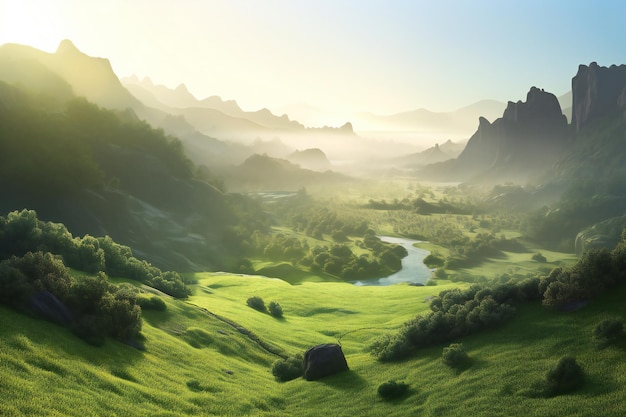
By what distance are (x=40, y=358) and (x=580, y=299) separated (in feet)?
109

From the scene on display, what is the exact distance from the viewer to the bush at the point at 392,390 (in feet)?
99.7

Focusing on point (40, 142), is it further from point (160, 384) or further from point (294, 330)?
point (160, 384)

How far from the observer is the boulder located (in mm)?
37438

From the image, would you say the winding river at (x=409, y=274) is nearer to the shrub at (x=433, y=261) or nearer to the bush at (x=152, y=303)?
the shrub at (x=433, y=261)

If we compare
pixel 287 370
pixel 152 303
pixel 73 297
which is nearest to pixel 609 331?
pixel 287 370

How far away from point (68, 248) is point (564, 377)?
49984mm

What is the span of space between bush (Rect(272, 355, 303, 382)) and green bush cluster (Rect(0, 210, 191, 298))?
25241mm

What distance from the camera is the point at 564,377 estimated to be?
79.8ft

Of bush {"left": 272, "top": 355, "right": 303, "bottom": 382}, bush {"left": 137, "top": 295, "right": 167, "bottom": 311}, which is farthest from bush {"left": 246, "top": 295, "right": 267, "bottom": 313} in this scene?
bush {"left": 272, "top": 355, "right": 303, "bottom": 382}

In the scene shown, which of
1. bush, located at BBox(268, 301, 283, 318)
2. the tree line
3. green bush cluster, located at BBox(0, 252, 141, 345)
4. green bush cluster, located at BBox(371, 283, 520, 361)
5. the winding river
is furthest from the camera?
the winding river

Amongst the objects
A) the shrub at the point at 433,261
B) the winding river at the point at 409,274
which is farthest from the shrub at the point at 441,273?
the shrub at the point at 433,261

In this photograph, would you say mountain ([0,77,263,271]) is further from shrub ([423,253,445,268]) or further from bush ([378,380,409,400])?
bush ([378,380,409,400])

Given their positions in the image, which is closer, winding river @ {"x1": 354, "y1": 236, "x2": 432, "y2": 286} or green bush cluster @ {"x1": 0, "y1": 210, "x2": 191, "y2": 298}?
green bush cluster @ {"x1": 0, "y1": 210, "x2": 191, "y2": 298}

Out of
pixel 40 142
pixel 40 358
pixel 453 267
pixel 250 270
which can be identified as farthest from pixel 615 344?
pixel 453 267
